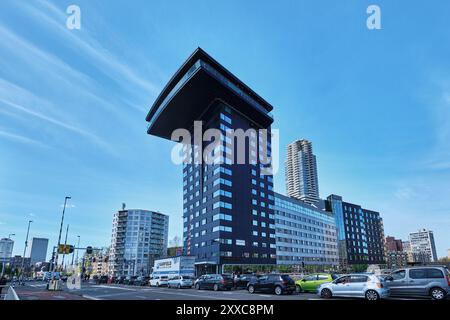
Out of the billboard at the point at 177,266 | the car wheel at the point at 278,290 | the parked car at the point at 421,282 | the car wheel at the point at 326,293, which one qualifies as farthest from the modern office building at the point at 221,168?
the parked car at the point at 421,282

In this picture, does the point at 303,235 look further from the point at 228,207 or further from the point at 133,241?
the point at 133,241

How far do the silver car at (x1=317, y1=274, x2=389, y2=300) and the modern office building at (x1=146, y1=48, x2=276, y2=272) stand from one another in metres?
61.4

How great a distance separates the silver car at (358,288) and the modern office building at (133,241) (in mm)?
130185

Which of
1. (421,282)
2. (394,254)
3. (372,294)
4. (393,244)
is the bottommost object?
(372,294)

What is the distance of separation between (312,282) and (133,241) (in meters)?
132

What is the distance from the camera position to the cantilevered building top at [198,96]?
279ft

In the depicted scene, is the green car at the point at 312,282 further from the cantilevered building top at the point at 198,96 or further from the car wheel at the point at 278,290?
the cantilevered building top at the point at 198,96

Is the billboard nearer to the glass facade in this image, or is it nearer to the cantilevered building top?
the glass facade

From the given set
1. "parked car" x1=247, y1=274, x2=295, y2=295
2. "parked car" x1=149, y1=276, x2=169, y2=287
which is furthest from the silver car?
"parked car" x1=149, y1=276, x2=169, y2=287

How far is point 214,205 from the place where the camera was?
83.5 metres

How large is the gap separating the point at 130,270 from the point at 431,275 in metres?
139

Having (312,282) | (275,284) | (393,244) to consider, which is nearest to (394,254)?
(393,244)

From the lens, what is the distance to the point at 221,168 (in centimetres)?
8419
